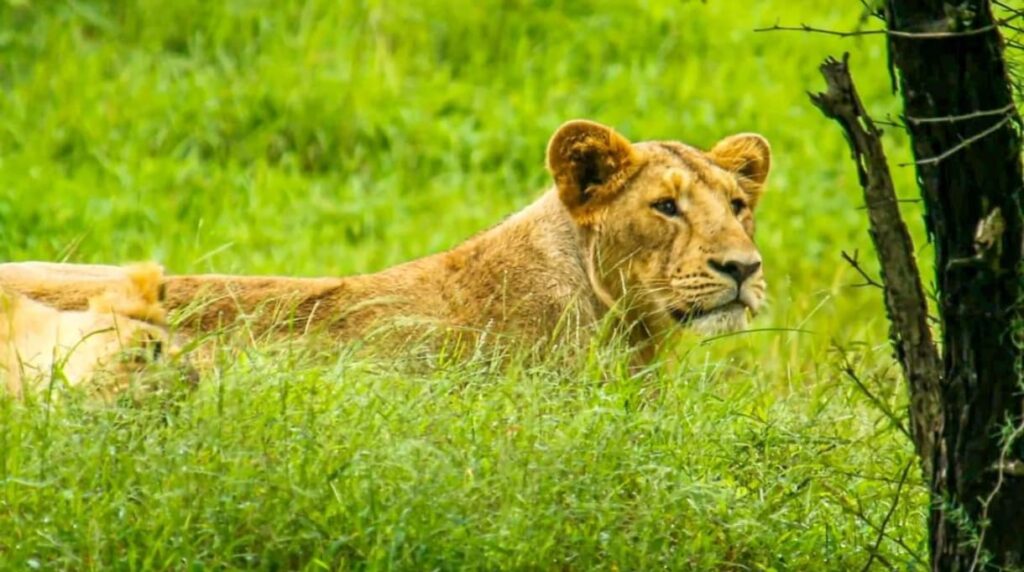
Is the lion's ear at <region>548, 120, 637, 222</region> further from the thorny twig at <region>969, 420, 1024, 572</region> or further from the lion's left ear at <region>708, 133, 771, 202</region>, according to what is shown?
the thorny twig at <region>969, 420, 1024, 572</region>

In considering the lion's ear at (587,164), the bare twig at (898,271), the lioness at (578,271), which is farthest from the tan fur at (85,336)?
the bare twig at (898,271)

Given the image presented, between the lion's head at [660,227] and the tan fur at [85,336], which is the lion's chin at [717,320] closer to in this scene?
the lion's head at [660,227]

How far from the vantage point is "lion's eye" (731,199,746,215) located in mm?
6008

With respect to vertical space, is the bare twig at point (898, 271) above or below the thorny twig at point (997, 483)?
above

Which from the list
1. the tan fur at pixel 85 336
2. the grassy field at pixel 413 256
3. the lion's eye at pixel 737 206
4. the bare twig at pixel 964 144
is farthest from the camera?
the lion's eye at pixel 737 206

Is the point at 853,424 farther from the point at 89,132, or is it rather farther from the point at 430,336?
the point at 89,132

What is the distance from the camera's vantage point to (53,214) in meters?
8.78

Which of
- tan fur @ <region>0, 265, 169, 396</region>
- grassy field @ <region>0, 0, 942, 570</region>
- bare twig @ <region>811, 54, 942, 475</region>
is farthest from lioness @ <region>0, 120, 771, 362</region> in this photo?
bare twig @ <region>811, 54, 942, 475</region>

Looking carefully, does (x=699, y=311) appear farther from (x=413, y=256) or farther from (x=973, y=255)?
(x=413, y=256)

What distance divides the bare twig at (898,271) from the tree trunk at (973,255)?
43 mm

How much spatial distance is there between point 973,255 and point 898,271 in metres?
0.16

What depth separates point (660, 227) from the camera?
588 centimetres

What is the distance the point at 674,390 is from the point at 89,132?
530 cm

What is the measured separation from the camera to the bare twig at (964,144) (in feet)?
12.9
